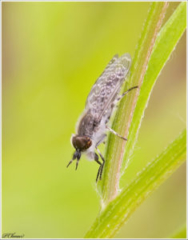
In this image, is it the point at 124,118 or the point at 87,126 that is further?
the point at 87,126

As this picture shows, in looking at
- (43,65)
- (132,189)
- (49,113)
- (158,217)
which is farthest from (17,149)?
(132,189)

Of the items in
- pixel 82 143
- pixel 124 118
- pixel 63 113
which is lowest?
pixel 63 113

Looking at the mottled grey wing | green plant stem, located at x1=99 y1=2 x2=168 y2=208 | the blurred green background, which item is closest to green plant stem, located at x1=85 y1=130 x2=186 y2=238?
green plant stem, located at x1=99 y1=2 x2=168 y2=208

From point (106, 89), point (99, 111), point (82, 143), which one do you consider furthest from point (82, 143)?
point (106, 89)

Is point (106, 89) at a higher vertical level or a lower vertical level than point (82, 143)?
higher

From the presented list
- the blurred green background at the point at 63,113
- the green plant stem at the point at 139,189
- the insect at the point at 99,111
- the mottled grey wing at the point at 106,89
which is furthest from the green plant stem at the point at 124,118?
the blurred green background at the point at 63,113

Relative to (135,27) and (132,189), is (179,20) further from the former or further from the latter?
(135,27)

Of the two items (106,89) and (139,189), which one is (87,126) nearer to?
(106,89)
